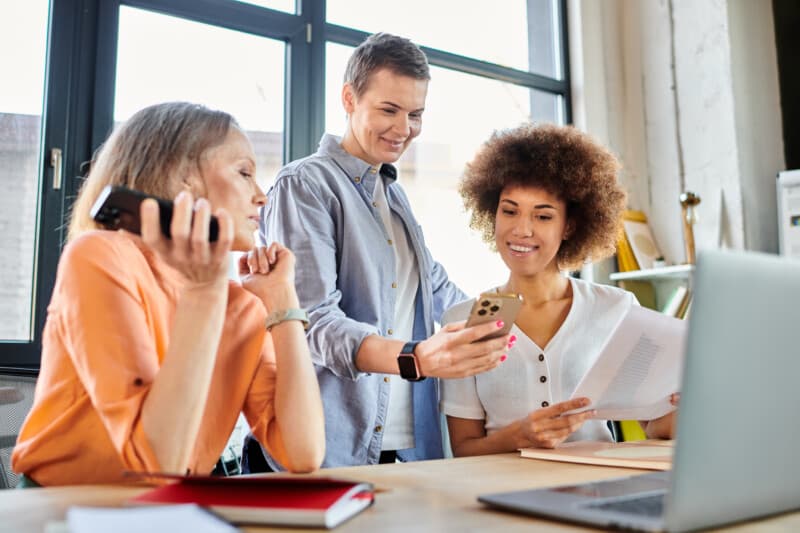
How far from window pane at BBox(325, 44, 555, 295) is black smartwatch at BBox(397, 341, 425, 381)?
1918mm

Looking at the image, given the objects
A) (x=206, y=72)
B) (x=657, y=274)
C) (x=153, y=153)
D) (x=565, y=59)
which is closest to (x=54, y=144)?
(x=206, y=72)

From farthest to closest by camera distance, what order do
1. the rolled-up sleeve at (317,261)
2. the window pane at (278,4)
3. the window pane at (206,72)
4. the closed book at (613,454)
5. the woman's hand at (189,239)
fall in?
1. the window pane at (278,4)
2. the window pane at (206,72)
3. the rolled-up sleeve at (317,261)
4. the closed book at (613,454)
5. the woman's hand at (189,239)

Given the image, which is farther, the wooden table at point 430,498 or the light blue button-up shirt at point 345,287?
the light blue button-up shirt at point 345,287

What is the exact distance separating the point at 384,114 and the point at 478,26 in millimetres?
2082

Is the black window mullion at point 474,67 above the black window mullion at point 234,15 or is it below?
above

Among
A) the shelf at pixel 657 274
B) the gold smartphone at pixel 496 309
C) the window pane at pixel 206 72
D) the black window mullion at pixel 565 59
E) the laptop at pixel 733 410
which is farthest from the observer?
the black window mullion at pixel 565 59

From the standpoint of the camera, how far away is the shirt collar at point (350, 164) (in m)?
1.95

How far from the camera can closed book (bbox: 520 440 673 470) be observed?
3.96 feet

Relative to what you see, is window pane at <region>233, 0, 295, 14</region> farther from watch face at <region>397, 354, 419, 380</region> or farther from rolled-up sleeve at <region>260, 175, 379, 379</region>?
watch face at <region>397, 354, 419, 380</region>

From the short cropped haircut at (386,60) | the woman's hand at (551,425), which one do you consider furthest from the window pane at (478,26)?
the woman's hand at (551,425)

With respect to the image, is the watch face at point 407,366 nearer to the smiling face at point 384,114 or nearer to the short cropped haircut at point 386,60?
the smiling face at point 384,114

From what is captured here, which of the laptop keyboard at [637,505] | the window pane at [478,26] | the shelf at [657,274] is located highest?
the window pane at [478,26]

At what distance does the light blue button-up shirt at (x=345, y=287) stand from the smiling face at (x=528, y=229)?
0.80ft

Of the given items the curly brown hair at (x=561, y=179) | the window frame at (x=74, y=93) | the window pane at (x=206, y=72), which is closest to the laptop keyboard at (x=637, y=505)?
the curly brown hair at (x=561, y=179)
